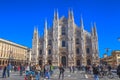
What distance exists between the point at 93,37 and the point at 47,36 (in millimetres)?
13981

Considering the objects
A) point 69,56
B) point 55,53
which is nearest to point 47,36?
point 55,53

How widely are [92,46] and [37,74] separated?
37726mm

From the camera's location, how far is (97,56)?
48.7 m

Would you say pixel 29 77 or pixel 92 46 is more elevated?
pixel 92 46

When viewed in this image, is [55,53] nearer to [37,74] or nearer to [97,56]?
[97,56]

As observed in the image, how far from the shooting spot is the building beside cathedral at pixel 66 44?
4969cm

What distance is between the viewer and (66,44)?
51938mm

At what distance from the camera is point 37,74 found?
1334cm

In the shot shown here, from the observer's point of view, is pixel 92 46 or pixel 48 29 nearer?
pixel 92 46

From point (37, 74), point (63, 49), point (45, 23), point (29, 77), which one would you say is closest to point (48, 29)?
point (45, 23)

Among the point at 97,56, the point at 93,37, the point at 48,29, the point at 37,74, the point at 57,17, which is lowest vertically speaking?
the point at 37,74

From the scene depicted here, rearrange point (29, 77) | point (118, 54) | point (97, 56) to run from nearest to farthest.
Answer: point (29, 77)
point (97, 56)
point (118, 54)

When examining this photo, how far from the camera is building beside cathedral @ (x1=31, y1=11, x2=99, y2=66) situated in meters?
49.7

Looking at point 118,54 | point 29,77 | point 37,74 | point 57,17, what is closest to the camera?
point 29,77
